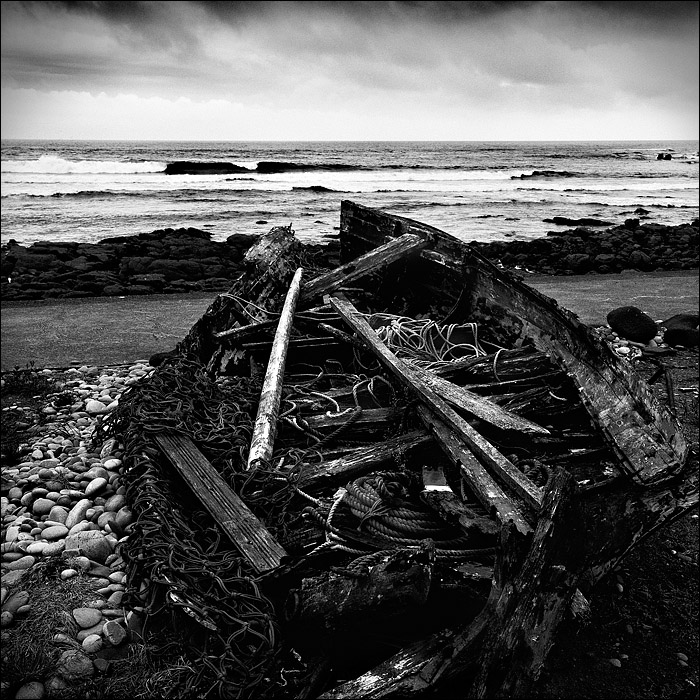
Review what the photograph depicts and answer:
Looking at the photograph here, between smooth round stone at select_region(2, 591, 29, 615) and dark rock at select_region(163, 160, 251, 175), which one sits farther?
dark rock at select_region(163, 160, 251, 175)

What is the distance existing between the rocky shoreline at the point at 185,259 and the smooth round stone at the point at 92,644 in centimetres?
815

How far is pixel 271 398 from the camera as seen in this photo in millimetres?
4309

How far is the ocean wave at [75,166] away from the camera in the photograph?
131ft

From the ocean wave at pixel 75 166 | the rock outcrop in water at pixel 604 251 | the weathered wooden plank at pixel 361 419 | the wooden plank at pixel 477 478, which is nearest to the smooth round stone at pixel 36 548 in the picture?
the weathered wooden plank at pixel 361 419

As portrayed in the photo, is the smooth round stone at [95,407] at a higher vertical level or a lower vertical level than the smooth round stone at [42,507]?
higher

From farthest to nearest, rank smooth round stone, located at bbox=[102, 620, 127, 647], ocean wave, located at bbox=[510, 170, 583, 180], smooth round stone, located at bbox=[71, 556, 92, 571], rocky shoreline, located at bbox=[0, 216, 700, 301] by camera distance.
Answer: ocean wave, located at bbox=[510, 170, 583, 180] → rocky shoreline, located at bbox=[0, 216, 700, 301] → smooth round stone, located at bbox=[71, 556, 92, 571] → smooth round stone, located at bbox=[102, 620, 127, 647]

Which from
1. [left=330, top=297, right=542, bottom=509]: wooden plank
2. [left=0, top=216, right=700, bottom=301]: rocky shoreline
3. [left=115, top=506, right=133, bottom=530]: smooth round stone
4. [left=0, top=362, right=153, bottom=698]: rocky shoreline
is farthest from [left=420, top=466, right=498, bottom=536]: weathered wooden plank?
[left=0, top=216, right=700, bottom=301]: rocky shoreline

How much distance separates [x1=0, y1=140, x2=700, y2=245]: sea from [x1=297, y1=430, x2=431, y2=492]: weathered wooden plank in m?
14.5

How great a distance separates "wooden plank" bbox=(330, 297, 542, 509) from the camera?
3.02m

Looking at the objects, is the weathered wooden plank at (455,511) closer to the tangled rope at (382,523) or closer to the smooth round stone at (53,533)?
the tangled rope at (382,523)

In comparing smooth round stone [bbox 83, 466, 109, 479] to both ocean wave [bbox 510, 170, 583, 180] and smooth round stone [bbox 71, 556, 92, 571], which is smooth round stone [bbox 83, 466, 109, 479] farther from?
ocean wave [bbox 510, 170, 583, 180]

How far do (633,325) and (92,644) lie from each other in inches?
276

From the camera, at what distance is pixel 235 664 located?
257cm

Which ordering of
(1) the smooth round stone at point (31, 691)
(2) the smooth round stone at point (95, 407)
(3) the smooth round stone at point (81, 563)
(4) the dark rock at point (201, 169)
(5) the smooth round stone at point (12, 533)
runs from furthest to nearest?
(4) the dark rock at point (201, 169), (2) the smooth round stone at point (95, 407), (5) the smooth round stone at point (12, 533), (3) the smooth round stone at point (81, 563), (1) the smooth round stone at point (31, 691)
